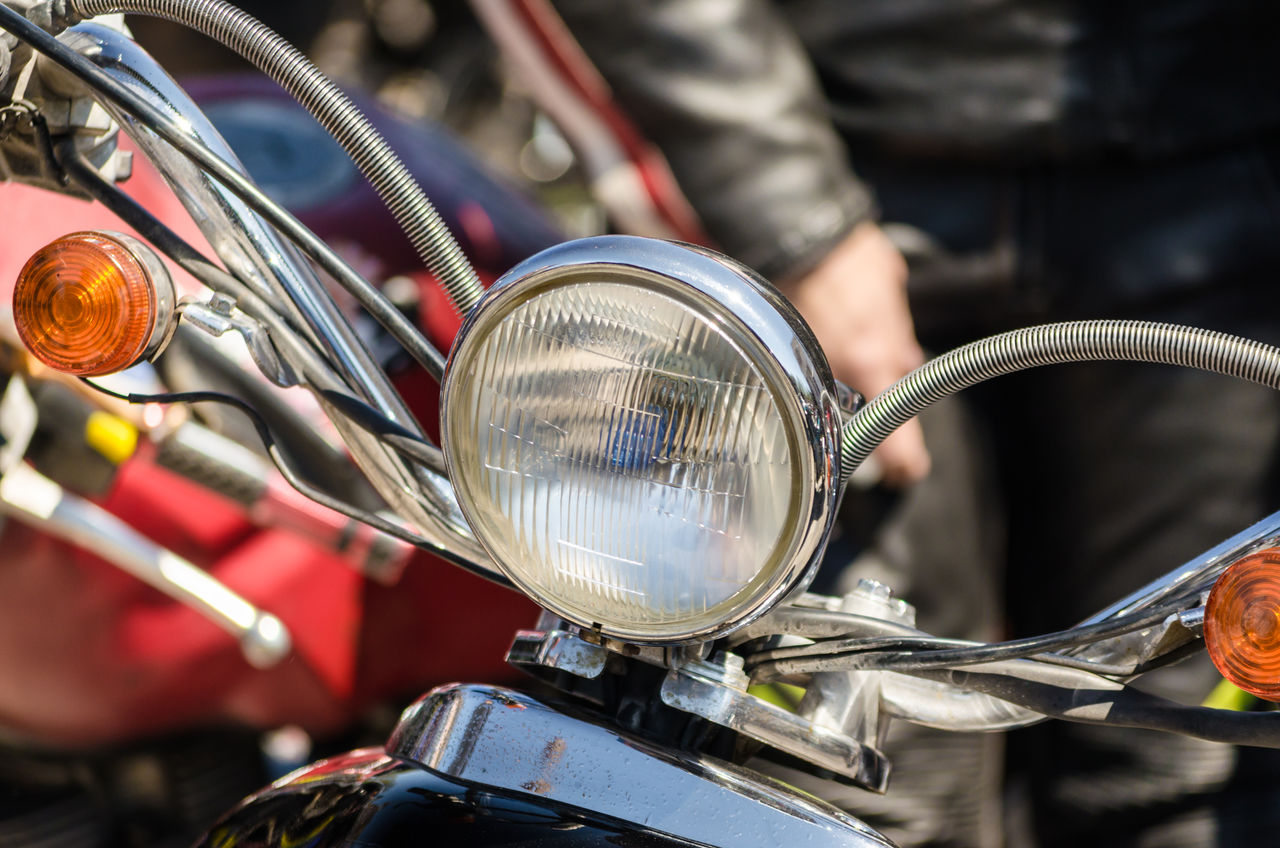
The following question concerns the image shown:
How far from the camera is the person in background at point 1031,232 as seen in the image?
1.20m

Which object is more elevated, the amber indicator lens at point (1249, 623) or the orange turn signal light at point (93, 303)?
the amber indicator lens at point (1249, 623)

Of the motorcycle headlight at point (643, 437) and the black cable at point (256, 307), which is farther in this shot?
the black cable at point (256, 307)

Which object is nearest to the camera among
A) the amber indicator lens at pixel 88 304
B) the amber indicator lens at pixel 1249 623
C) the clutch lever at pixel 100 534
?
the amber indicator lens at pixel 1249 623

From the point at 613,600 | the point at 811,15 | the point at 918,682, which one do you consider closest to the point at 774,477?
the point at 613,600

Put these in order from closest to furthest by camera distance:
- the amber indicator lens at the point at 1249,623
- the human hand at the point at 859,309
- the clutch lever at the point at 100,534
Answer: the amber indicator lens at the point at 1249,623 → the clutch lever at the point at 100,534 → the human hand at the point at 859,309

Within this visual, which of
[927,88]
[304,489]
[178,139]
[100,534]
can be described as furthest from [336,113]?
[927,88]

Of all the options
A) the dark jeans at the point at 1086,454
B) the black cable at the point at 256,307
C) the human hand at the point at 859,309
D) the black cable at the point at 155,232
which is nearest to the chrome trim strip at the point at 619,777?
the black cable at the point at 256,307

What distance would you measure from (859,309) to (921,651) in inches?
25.6

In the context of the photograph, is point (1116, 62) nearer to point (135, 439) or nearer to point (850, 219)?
point (850, 219)

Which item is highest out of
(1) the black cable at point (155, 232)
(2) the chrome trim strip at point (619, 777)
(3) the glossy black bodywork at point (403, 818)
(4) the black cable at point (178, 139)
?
(4) the black cable at point (178, 139)

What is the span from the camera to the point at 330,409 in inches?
25.2

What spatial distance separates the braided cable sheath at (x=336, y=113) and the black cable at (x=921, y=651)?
257 millimetres

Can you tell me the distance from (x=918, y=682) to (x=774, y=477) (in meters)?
0.24

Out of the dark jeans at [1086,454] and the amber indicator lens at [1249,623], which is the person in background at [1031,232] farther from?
the amber indicator lens at [1249,623]
